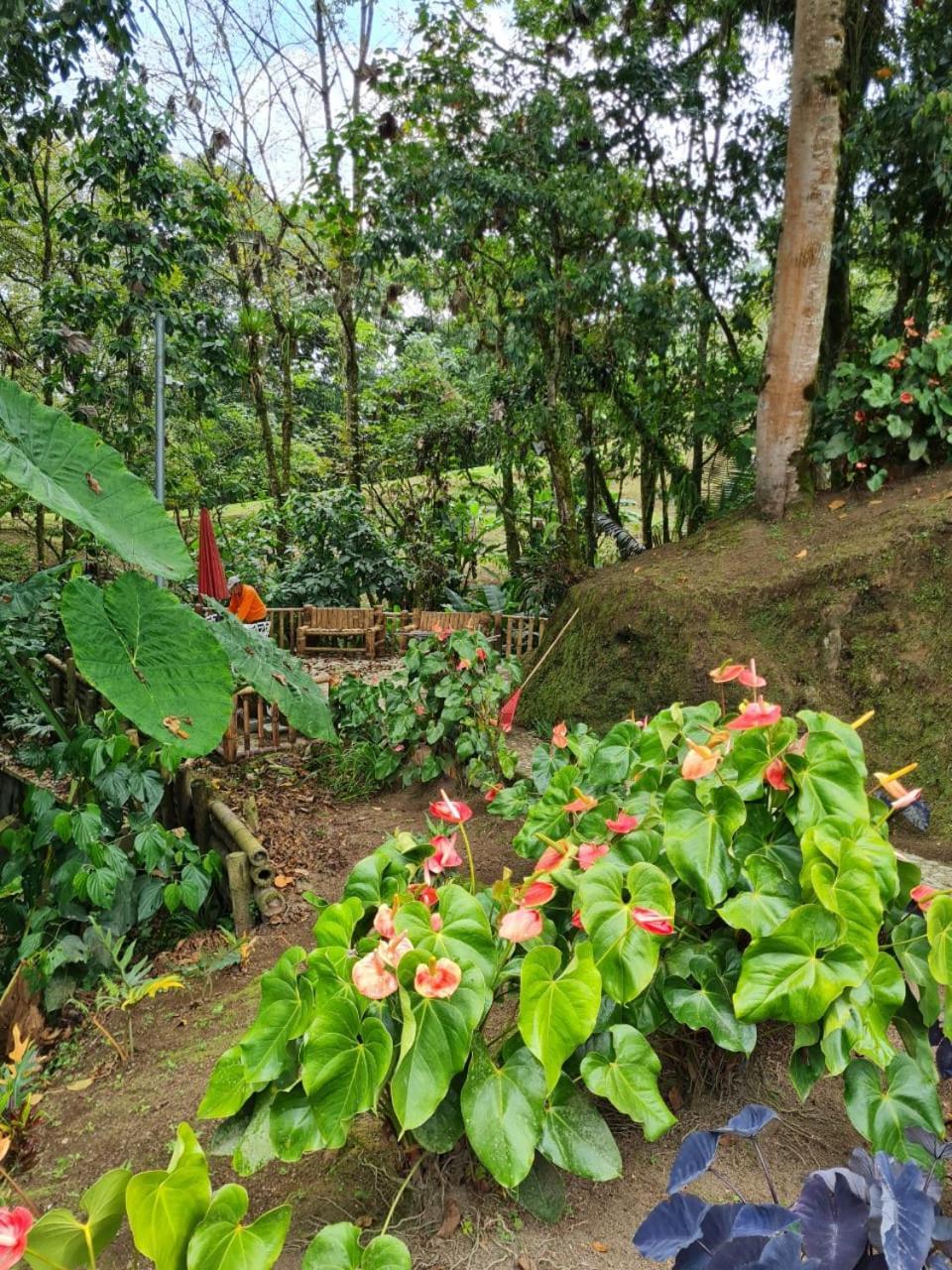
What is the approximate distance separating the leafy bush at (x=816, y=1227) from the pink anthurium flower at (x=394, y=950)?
1.28 ft

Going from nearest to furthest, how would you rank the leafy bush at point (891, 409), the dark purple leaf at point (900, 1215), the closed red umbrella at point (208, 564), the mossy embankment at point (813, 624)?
the dark purple leaf at point (900, 1215)
the mossy embankment at point (813, 624)
the leafy bush at point (891, 409)
the closed red umbrella at point (208, 564)

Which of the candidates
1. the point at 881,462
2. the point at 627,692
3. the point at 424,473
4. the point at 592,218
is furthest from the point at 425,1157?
the point at 424,473

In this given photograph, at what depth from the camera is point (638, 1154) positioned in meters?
1.34

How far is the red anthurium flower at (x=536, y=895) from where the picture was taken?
104 cm

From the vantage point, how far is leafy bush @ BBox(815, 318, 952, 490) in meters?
3.68

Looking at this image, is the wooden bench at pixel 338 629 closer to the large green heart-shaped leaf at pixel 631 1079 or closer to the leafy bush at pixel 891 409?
the leafy bush at pixel 891 409

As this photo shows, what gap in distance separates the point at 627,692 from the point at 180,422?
23.3 ft

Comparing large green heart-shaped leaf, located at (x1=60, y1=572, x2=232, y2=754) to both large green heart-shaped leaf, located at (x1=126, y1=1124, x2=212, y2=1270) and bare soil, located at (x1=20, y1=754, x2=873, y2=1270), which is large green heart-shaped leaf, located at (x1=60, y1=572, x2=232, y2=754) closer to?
bare soil, located at (x1=20, y1=754, x2=873, y2=1270)

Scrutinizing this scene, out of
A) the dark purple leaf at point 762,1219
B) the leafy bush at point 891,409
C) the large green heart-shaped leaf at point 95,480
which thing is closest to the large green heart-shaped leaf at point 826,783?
the dark purple leaf at point 762,1219

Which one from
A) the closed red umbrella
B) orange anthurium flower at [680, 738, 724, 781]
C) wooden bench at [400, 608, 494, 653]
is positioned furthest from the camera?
wooden bench at [400, 608, 494, 653]

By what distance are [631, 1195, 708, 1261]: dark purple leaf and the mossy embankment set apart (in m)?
2.56

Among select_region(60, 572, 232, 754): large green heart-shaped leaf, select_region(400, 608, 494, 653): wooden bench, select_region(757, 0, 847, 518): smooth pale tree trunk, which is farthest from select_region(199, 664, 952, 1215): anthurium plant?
select_region(400, 608, 494, 653): wooden bench

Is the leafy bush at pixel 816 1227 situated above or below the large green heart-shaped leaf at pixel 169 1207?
below

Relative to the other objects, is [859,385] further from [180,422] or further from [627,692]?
[180,422]
